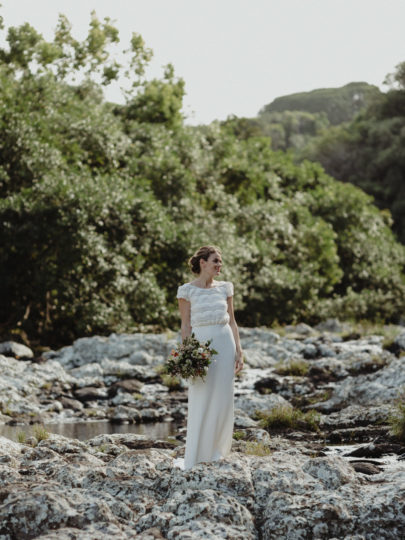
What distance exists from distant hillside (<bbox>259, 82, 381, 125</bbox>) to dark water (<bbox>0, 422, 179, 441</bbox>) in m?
109

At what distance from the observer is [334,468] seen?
22.6 ft

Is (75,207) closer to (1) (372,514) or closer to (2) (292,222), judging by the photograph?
(2) (292,222)

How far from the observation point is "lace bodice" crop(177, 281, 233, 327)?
7859 mm

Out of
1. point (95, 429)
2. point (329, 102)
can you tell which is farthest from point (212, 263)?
point (329, 102)

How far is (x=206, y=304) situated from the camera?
7.86 metres

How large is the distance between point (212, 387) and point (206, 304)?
0.87 meters

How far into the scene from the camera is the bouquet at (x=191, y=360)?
7480mm

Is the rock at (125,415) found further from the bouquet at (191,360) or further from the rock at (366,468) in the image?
the rock at (366,468)

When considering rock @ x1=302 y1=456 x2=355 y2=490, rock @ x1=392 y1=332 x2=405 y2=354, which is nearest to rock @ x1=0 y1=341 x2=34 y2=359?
rock @ x1=392 y1=332 x2=405 y2=354

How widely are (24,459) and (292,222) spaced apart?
88.9 ft

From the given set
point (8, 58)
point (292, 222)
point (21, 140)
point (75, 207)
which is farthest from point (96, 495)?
point (292, 222)

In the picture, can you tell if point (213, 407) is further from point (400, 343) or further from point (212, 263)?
point (400, 343)

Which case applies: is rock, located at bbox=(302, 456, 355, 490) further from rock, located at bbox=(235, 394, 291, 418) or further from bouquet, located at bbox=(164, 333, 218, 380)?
rock, located at bbox=(235, 394, 291, 418)

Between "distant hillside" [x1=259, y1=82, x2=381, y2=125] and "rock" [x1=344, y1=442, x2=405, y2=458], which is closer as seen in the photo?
"rock" [x1=344, y1=442, x2=405, y2=458]
